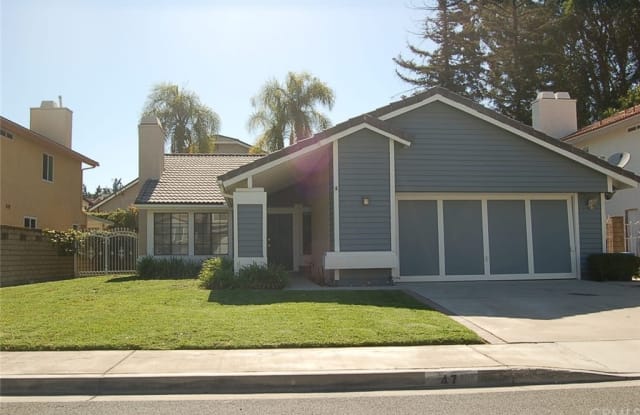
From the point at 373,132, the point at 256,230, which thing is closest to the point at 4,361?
the point at 256,230

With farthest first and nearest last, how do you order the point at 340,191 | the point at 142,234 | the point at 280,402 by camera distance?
1. the point at 142,234
2. the point at 340,191
3. the point at 280,402

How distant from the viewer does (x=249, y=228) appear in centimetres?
1334

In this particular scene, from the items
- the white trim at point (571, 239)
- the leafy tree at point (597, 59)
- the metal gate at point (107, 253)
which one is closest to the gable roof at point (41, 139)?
the metal gate at point (107, 253)

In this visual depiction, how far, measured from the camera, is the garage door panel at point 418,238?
46.3ft

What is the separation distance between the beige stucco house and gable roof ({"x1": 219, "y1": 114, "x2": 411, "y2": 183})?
9.82 meters

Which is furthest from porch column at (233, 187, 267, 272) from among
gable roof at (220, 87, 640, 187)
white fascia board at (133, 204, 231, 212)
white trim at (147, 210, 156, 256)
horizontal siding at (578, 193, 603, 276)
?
horizontal siding at (578, 193, 603, 276)

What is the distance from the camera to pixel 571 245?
14727 millimetres

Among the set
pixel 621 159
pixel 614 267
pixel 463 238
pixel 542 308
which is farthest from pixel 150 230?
pixel 621 159

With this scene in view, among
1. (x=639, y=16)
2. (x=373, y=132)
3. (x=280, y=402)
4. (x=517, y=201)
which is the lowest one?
(x=280, y=402)

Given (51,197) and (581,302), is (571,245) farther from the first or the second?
(51,197)

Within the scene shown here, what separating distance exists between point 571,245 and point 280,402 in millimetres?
11877

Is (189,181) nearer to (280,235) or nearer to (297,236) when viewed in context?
(280,235)

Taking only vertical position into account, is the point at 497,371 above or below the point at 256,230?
below

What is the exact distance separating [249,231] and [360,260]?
283 cm
